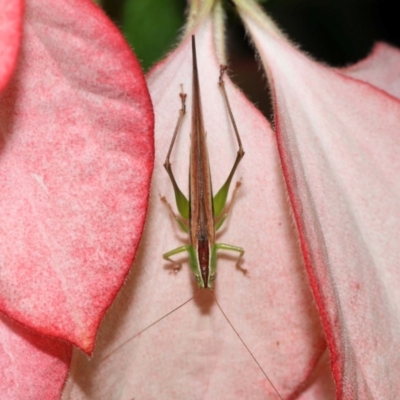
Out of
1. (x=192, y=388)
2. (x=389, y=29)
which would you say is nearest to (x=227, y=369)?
(x=192, y=388)

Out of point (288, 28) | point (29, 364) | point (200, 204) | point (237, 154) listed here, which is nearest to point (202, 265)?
point (200, 204)

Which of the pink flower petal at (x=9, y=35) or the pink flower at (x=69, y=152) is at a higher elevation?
the pink flower petal at (x=9, y=35)

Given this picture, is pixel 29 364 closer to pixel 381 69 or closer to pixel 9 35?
pixel 9 35

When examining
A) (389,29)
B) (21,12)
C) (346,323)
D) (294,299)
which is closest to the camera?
(21,12)

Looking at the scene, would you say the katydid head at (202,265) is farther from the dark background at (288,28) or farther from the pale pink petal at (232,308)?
the dark background at (288,28)

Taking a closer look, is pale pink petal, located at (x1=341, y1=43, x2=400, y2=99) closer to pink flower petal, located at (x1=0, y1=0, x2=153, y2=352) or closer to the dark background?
the dark background

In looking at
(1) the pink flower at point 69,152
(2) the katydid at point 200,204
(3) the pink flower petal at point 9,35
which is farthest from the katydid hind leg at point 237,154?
(3) the pink flower petal at point 9,35

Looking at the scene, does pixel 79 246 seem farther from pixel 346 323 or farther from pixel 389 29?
pixel 389 29
